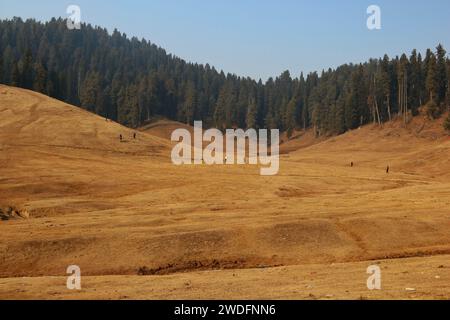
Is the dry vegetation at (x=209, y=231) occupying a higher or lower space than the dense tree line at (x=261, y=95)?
lower

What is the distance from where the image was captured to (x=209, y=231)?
24.9 m

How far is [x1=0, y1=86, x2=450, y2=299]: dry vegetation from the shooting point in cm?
1577

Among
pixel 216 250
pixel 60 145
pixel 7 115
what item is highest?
pixel 7 115

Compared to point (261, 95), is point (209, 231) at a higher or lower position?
lower

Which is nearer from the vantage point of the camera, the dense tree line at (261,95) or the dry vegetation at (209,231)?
the dry vegetation at (209,231)

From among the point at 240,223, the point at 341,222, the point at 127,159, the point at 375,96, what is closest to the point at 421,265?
the point at 341,222

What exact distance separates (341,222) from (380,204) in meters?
7.96

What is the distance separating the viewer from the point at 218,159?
6750 centimetres

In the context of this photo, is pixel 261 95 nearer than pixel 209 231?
No

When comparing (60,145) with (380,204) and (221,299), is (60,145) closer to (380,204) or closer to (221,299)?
(380,204)

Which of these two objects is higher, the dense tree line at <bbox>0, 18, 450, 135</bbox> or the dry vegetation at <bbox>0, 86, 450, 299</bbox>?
the dense tree line at <bbox>0, 18, 450, 135</bbox>

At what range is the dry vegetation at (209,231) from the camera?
51.8 feet
